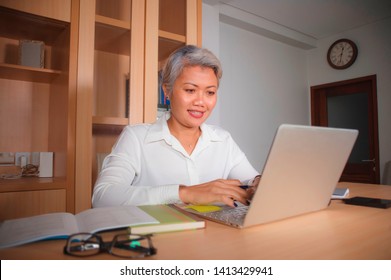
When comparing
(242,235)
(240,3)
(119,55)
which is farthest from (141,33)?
(242,235)

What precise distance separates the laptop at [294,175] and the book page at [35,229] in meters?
0.36

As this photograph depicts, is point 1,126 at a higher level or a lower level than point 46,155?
higher

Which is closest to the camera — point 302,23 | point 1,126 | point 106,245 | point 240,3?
point 106,245

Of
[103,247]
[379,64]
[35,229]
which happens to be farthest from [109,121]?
[379,64]

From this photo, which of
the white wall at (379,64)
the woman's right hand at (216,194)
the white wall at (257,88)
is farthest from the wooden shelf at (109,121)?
the white wall at (379,64)

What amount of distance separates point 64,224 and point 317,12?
368 cm

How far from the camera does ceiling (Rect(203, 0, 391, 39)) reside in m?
3.25

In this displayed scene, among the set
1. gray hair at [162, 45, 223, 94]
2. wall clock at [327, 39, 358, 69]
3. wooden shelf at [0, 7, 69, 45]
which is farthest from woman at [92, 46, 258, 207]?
wall clock at [327, 39, 358, 69]

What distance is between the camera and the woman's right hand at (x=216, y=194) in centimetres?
89

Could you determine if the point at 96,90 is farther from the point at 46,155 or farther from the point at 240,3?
the point at 240,3

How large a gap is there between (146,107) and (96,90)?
359 millimetres

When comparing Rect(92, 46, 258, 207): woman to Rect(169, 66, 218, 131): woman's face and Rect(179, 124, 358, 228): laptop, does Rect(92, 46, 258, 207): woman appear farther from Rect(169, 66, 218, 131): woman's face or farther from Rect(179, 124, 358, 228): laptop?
Rect(179, 124, 358, 228): laptop

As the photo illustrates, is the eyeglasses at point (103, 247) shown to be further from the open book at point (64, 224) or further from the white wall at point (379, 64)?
the white wall at point (379, 64)

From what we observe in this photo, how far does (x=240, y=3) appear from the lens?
10.7 feet
